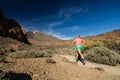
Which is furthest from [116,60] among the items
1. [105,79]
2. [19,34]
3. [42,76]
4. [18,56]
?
[19,34]

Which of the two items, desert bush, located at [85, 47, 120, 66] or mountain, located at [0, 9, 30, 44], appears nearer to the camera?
desert bush, located at [85, 47, 120, 66]

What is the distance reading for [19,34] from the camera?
2040 inches

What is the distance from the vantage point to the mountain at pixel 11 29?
46963mm

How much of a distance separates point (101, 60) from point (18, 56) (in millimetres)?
6927

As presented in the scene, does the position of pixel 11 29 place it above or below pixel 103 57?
above

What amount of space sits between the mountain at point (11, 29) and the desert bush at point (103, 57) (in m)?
31.5

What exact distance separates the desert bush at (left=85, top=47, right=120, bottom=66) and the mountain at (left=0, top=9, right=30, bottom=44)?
3154 centimetres

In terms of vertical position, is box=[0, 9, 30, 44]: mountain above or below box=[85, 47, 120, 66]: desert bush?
above

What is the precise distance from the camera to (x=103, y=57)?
17.0m

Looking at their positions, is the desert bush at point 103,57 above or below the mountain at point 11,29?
below

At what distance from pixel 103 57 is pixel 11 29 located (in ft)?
121

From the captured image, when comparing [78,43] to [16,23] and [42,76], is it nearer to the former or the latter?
[42,76]

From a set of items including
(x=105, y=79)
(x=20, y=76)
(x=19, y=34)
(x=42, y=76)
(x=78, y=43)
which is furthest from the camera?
(x=19, y=34)

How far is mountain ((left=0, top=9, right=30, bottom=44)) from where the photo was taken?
47.0m
